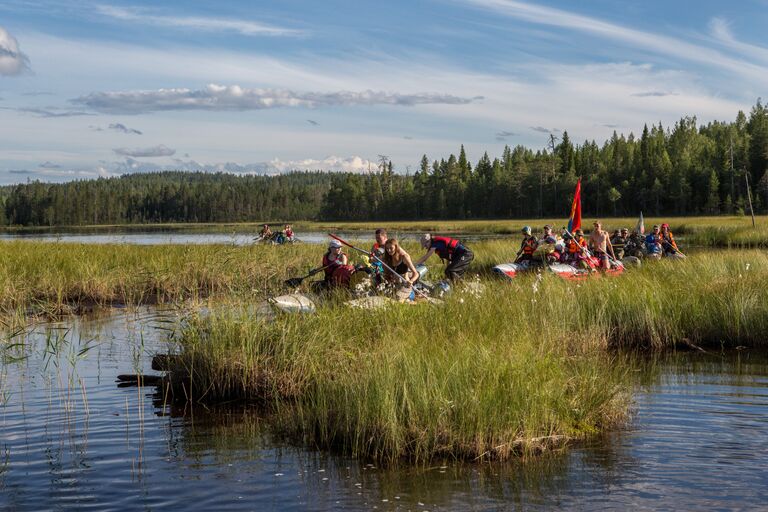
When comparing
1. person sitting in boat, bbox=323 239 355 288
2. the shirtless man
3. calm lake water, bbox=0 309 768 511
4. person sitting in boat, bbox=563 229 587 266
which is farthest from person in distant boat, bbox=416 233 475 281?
calm lake water, bbox=0 309 768 511

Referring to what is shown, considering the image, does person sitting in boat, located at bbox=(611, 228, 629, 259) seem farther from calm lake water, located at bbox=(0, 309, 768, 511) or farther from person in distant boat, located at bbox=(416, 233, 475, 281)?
calm lake water, located at bbox=(0, 309, 768, 511)

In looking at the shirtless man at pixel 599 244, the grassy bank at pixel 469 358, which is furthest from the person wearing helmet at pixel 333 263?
the shirtless man at pixel 599 244

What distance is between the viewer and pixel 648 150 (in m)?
112

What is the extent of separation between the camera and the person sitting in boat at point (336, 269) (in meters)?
15.2

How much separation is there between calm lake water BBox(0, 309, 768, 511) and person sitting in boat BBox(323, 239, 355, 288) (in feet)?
17.5

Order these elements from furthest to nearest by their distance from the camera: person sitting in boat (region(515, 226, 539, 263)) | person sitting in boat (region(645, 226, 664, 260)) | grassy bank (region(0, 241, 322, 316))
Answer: person sitting in boat (region(645, 226, 664, 260)) → person sitting in boat (region(515, 226, 539, 263)) → grassy bank (region(0, 241, 322, 316))

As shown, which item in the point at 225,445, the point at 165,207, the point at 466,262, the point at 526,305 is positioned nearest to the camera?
the point at 225,445

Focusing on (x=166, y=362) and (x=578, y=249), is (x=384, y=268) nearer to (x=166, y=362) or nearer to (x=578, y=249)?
(x=166, y=362)

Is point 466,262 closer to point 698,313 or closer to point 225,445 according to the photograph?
point 698,313

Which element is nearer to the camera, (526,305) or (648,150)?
(526,305)

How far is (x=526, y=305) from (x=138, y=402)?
6069 mm

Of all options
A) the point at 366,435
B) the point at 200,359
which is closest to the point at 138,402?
the point at 200,359

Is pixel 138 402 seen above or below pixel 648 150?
below

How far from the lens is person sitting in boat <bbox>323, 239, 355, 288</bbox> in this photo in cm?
1524
